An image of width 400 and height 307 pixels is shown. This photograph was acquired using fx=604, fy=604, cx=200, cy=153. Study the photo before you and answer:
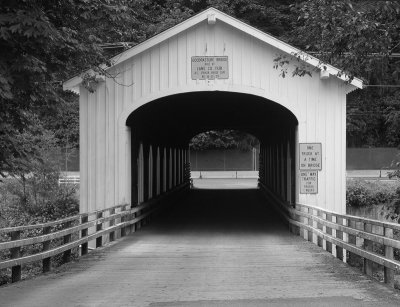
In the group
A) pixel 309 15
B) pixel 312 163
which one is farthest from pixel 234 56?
pixel 309 15

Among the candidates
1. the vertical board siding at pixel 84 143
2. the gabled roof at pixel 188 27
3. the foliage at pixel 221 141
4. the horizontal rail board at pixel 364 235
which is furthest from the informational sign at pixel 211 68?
the foliage at pixel 221 141

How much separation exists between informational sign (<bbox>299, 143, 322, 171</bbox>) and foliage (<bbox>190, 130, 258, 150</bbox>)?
38317mm

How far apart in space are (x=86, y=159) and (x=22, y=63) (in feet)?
25.9

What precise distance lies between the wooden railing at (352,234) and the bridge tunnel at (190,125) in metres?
1.79

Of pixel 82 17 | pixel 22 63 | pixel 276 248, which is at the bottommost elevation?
pixel 276 248

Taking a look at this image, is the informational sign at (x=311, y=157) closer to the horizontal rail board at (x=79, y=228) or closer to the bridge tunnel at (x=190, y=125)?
the bridge tunnel at (x=190, y=125)

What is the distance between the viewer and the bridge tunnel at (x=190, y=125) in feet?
56.1

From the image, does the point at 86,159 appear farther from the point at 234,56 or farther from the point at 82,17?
the point at 82,17

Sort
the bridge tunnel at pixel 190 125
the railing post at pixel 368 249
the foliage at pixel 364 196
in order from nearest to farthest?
the railing post at pixel 368 249 < the bridge tunnel at pixel 190 125 < the foliage at pixel 364 196

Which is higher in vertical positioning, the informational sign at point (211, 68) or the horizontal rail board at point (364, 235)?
the informational sign at point (211, 68)

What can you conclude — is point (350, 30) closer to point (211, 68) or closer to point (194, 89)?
point (211, 68)

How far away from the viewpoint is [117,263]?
10797 millimetres

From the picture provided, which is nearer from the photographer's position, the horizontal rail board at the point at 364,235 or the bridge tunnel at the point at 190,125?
the horizontal rail board at the point at 364,235

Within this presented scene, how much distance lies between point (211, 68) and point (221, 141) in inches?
1515
